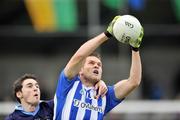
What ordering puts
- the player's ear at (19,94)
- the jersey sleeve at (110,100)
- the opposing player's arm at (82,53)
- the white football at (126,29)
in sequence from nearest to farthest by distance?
the white football at (126,29)
the opposing player's arm at (82,53)
the jersey sleeve at (110,100)
the player's ear at (19,94)

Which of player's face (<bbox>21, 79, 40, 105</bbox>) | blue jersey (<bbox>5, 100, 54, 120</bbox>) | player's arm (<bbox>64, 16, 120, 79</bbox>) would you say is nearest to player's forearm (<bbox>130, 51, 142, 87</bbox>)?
player's arm (<bbox>64, 16, 120, 79</bbox>)

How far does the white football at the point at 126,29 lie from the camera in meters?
8.11

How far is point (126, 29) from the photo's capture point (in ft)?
26.6

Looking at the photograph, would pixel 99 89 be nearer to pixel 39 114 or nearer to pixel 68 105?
pixel 68 105

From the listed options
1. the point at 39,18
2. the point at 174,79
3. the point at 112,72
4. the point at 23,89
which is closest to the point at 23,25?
the point at 39,18

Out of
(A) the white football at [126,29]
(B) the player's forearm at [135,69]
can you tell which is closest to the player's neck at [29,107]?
(B) the player's forearm at [135,69]

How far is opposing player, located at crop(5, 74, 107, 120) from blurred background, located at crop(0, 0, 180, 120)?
624 centimetres

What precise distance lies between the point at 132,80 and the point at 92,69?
1.50ft

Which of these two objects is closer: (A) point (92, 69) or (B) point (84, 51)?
(B) point (84, 51)

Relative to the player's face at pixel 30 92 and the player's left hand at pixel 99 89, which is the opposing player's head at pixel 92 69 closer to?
the player's left hand at pixel 99 89

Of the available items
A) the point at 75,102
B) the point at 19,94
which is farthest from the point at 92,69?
the point at 19,94

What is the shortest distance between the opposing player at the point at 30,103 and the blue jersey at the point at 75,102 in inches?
6.3

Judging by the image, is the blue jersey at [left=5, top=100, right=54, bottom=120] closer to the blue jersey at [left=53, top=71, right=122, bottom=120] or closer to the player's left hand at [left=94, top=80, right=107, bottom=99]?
the blue jersey at [left=53, top=71, right=122, bottom=120]

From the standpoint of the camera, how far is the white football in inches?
319
